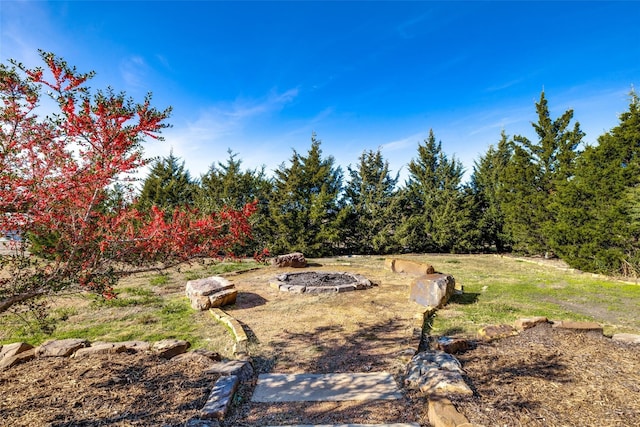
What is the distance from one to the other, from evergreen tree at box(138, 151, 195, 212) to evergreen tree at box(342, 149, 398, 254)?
9.89 metres

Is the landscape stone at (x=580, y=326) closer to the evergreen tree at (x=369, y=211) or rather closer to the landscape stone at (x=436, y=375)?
the landscape stone at (x=436, y=375)

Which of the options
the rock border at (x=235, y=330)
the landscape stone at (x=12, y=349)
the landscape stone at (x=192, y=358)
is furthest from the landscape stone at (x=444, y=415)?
the landscape stone at (x=12, y=349)

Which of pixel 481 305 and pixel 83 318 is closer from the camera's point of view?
pixel 83 318

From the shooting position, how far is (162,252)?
3.46 metres

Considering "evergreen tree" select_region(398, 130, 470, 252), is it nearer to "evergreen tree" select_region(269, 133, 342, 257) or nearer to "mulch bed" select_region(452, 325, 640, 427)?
"evergreen tree" select_region(269, 133, 342, 257)

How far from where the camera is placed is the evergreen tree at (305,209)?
16.0 metres

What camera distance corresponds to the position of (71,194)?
9.70 ft

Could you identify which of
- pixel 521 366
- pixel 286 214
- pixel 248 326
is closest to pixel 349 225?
pixel 286 214

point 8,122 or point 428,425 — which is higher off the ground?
point 8,122

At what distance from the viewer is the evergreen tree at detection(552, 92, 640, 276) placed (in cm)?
927

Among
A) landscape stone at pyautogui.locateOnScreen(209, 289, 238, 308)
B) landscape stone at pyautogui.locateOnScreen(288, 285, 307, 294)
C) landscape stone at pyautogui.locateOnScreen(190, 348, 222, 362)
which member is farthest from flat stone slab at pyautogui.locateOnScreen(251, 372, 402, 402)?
landscape stone at pyautogui.locateOnScreen(288, 285, 307, 294)

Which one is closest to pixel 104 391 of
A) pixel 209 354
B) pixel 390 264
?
pixel 209 354

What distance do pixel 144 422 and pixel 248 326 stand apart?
3.05 m

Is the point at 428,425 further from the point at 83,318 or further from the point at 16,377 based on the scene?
the point at 83,318
